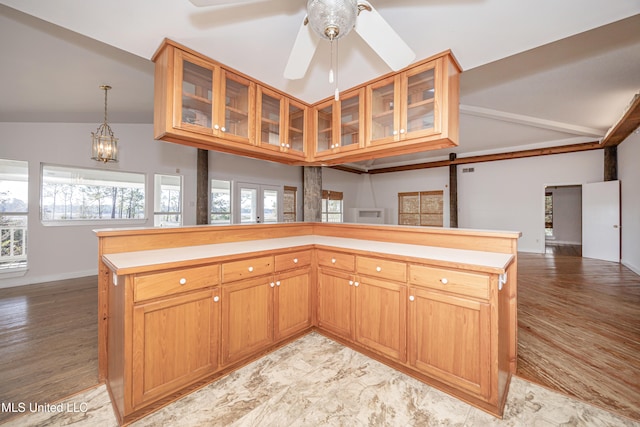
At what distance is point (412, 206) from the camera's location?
906 cm

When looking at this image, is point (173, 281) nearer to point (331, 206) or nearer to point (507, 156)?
point (331, 206)

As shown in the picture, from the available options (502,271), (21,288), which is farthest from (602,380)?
(21,288)

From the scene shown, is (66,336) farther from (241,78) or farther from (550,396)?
(550,396)

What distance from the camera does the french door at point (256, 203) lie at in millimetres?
6598

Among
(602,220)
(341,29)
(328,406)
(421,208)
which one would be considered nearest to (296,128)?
(341,29)

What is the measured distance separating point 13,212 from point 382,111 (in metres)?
5.77

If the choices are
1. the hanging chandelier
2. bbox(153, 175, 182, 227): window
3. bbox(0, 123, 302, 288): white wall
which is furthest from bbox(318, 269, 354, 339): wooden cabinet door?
bbox(0, 123, 302, 288): white wall

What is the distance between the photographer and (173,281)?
1.52 meters

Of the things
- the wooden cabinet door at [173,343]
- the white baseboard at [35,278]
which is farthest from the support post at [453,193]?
the white baseboard at [35,278]

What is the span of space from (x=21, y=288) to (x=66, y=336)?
262 cm

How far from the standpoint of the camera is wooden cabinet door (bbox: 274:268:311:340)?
2.12 metres

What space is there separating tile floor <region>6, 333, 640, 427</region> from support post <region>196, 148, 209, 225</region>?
4.33 m

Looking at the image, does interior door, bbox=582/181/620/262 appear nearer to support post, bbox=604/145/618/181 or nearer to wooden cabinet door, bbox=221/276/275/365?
support post, bbox=604/145/618/181

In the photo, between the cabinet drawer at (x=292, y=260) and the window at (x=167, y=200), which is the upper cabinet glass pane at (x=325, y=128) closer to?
the cabinet drawer at (x=292, y=260)
